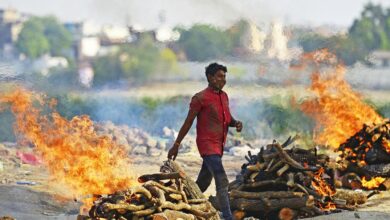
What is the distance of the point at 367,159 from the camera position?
44.2 ft

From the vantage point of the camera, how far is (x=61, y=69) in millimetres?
17609

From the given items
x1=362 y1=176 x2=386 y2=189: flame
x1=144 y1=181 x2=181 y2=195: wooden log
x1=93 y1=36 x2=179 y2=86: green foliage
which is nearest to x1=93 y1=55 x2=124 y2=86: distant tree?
x1=93 y1=36 x2=179 y2=86: green foliage

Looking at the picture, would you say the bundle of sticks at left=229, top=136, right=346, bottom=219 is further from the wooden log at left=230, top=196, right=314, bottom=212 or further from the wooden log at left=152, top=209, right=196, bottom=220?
the wooden log at left=152, top=209, right=196, bottom=220

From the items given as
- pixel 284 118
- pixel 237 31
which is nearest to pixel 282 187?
pixel 237 31

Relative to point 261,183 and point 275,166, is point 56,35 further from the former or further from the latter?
point 261,183

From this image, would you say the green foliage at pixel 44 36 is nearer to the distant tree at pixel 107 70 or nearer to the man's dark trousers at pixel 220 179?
the distant tree at pixel 107 70

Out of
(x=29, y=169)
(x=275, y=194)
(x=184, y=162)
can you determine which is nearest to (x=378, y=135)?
(x=275, y=194)

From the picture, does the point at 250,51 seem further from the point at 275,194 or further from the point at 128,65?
the point at 275,194

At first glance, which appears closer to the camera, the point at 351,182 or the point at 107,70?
the point at 351,182

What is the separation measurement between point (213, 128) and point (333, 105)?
299 inches

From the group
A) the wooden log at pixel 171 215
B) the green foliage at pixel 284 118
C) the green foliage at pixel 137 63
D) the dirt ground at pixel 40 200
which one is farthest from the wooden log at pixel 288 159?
the green foliage at pixel 284 118

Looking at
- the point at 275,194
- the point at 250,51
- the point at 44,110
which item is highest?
the point at 250,51

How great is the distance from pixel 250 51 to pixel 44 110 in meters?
5.48

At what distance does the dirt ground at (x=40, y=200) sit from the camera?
1118cm
